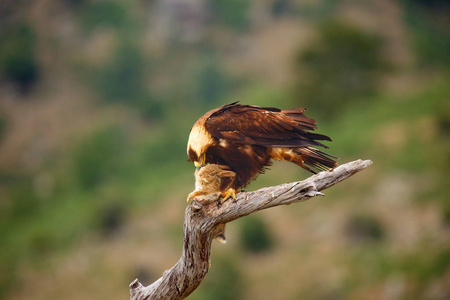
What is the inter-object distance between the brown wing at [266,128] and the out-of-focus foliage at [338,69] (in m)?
23.9

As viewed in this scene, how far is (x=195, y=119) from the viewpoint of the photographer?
36.7 metres

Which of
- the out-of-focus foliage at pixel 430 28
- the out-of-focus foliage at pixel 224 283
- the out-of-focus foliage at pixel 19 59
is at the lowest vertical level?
the out-of-focus foliage at pixel 224 283

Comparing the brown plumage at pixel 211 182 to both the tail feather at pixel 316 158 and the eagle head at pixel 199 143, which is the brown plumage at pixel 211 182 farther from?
the tail feather at pixel 316 158

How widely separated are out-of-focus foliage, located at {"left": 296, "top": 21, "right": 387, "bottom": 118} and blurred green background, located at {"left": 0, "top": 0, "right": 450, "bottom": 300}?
95mm

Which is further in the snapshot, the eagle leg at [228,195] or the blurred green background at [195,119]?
the blurred green background at [195,119]

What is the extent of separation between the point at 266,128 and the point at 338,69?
27090mm

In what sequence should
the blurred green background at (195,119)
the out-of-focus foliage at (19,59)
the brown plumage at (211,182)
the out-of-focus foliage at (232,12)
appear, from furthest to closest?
the out-of-focus foliage at (232,12) → the out-of-focus foliage at (19,59) → the blurred green background at (195,119) → the brown plumage at (211,182)

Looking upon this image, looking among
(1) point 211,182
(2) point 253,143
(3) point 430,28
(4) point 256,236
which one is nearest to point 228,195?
(1) point 211,182

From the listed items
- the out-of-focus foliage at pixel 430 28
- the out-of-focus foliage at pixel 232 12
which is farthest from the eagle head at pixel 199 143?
the out-of-focus foliage at pixel 232 12

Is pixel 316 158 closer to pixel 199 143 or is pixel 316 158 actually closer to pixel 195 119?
pixel 199 143

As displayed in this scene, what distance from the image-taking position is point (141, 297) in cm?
660

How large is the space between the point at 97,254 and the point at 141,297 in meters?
21.0

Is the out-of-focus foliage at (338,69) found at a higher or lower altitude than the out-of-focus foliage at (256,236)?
higher

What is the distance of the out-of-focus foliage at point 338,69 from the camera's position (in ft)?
101
